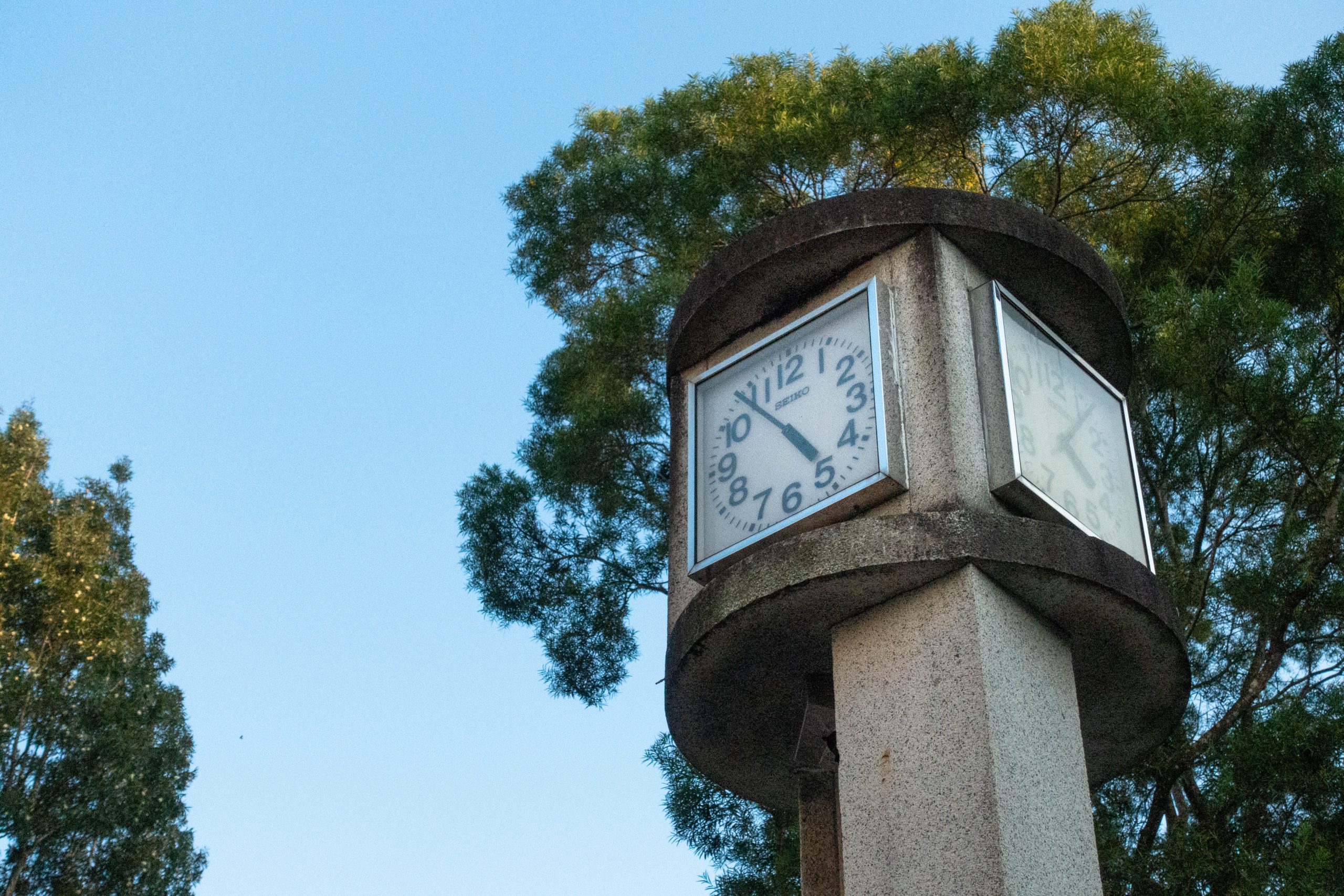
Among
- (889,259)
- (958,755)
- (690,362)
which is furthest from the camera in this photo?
(690,362)

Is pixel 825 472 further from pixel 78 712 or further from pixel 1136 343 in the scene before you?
pixel 78 712

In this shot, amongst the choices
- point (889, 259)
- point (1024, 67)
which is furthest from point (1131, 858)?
Answer: point (1024, 67)

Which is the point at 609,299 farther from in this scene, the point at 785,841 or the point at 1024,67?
the point at 785,841

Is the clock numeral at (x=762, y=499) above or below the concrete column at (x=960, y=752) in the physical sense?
above

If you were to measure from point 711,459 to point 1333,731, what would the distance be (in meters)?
3.09

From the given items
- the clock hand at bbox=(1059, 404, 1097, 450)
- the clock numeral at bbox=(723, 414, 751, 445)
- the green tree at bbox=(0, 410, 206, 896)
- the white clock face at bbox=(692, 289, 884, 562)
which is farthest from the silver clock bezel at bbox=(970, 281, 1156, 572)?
the green tree at bbox=(0, 410, 206, 896)

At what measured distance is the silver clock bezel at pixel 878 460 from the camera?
4465 millimetres

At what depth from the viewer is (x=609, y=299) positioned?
8.96 meters

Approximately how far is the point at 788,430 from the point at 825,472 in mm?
304

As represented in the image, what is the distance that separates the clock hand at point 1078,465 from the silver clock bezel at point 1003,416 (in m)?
0.23

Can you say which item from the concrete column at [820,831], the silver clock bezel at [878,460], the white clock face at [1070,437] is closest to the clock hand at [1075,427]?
the white clock face at [1070,437]

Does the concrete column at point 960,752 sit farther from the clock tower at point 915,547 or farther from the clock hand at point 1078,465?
the clock hand at point 1078,465

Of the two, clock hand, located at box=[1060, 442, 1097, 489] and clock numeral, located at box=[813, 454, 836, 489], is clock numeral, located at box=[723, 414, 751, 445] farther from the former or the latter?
clock hand, located at box=[1060, 442, 1097, 489]

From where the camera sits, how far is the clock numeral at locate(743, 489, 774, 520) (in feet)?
15.8
